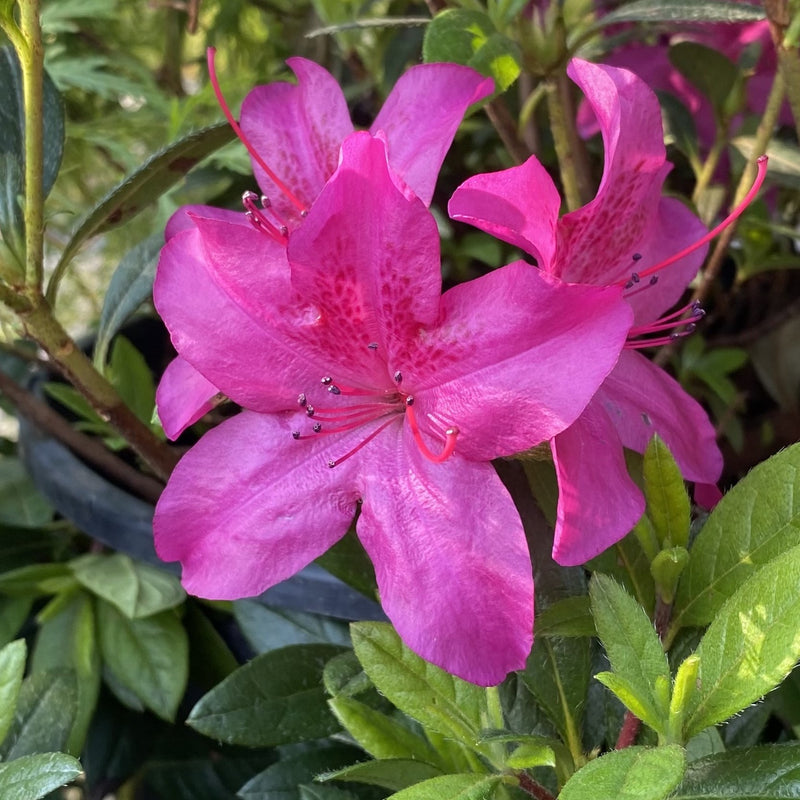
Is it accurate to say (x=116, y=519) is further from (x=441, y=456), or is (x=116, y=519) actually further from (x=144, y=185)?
(x=441, y=456)

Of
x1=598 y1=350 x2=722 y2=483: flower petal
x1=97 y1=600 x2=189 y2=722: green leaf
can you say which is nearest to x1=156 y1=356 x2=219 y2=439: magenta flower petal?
x1=598 y1=350 x2=722 y2=483: flower petal

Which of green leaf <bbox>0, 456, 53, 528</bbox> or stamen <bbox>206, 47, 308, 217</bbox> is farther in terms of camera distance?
green leaf <bbox>0, 456, 53, 528</bbox>

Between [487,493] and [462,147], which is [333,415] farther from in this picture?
[462,147]

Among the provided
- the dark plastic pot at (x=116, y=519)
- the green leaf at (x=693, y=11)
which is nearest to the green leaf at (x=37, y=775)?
the dark plastic pot at (x=116, y=519)

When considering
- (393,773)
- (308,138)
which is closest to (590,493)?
(393,773)

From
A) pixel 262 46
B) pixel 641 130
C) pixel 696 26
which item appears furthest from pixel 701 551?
pixel 262 46

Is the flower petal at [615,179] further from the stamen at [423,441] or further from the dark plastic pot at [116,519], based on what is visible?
the dark plastic pot at [116,519]

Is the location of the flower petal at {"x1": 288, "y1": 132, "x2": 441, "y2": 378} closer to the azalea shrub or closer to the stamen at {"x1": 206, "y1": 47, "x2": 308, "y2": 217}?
the azalea shrub
